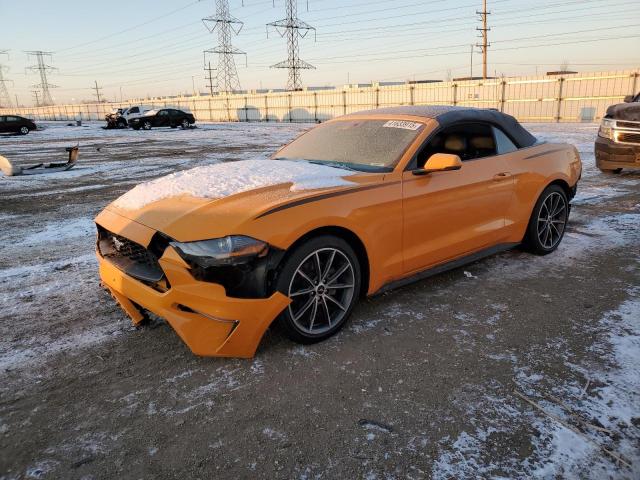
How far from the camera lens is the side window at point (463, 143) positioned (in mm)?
3750

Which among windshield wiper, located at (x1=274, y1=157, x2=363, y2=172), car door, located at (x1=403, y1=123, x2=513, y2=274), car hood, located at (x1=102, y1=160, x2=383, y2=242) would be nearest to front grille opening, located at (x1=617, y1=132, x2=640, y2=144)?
car door, located at (x1=403, y1=123, x2=513, y2=274)

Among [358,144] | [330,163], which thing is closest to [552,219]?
[358,144]

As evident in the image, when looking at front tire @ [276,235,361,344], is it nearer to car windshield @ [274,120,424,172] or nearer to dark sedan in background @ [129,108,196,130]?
car windshield @ [274,120,424,172]

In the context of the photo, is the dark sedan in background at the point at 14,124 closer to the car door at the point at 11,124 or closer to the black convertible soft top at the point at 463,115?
the car door at the point at 11,124

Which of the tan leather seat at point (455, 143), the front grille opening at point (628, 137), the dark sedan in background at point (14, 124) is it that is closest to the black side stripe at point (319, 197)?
the tan leather seat at point (455, 143)

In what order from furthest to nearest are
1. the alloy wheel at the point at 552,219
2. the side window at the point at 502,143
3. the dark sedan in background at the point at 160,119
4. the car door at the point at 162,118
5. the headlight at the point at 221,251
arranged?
the car door at the point at 162,118 < the dark sedan in background at the point at 160,119 < the alloy wheel at the point at 552,219 < the side window at the point at 502,143 < the headlight at the point at 221,251

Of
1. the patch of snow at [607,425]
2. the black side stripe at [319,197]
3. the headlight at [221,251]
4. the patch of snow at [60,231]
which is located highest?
the black side stripe at [319,197]

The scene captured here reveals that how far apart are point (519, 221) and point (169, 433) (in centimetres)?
365

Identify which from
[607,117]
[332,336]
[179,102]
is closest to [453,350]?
[332,336]

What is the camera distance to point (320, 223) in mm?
2961

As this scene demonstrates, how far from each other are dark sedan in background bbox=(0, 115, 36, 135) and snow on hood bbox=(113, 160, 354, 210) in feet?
111

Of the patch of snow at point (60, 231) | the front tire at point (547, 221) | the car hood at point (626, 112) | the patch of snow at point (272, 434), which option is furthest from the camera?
the car hood at point (626, 112)

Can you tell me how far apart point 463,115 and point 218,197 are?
234cm

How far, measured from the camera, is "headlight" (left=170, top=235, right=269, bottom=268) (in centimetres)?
265
